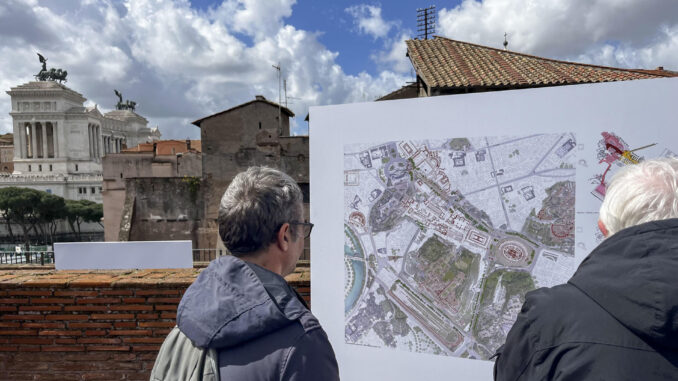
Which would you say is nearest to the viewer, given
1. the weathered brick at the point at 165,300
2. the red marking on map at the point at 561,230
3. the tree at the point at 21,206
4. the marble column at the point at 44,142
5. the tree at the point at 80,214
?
the red marking on map at the point at 561,230

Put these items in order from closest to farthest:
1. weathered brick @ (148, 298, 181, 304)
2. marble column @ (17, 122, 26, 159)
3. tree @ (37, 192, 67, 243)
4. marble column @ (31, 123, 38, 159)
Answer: weathered brick @ (148, 298, 181, 304), tree @ (37, 192, 67, 243), marble column @ (17, 122, 26, 159), marble column @ (31, 123, 38, 159)

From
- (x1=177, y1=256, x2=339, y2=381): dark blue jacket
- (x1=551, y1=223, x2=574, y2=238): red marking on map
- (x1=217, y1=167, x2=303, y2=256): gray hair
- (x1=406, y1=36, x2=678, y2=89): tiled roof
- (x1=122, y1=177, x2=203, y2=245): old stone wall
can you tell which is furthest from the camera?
(x1=122, y1=177, x2=203, y2=245): old stone wall

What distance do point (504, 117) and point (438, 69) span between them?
9.69 metres

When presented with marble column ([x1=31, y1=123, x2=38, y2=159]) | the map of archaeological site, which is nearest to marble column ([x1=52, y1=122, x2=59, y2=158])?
marble column ([x1=31, y1=123, x2=38, y2=159])

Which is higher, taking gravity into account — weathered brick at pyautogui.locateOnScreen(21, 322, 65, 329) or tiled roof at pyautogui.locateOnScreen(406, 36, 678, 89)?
tiled roof at pyautogui.locateOnScreen(406, 36, 678, 89)

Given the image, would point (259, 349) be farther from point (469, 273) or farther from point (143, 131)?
point (143, 131)

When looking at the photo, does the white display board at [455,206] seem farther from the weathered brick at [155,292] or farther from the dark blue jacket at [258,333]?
the dark blue jacket at [258,333]

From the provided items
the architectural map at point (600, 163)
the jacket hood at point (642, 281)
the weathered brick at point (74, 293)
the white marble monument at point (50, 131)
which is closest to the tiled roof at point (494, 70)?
the architectural map at point (600, 163)

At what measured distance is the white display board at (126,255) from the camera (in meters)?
3.88

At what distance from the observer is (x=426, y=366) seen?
281 centimetres

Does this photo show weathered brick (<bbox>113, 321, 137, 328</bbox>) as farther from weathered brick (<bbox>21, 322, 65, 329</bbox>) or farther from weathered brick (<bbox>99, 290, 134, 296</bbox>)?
weathered brick (<bbox>21, 322, 65, 329</bbox>)

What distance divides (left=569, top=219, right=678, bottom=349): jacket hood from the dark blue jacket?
0.71 meters

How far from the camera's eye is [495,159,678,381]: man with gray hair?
94 cm

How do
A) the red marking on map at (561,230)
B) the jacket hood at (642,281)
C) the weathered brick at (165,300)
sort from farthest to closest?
the weathered brick at (165,300) < the red marking on map at (561,230) < the jacket hood at (642,281)
